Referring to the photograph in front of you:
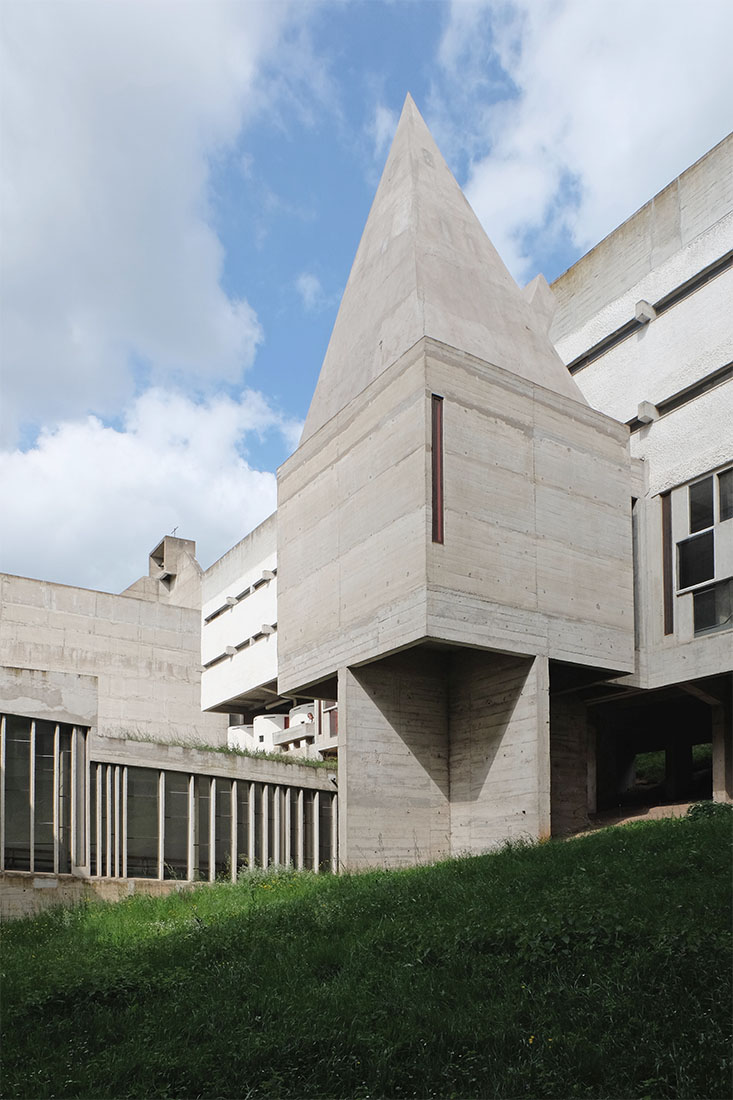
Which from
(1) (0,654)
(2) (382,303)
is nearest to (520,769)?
(2) (382,303)

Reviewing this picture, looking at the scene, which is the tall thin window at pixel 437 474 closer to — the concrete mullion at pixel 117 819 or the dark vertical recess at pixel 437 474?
the dark vertical recess at pixel 437 474

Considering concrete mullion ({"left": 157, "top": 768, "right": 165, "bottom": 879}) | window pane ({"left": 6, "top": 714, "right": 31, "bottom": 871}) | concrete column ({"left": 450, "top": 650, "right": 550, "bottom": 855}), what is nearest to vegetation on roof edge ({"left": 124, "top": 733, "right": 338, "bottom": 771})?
concrete mullion ({"left": 157, "top": 768, "right": 165, "bottom": 879})

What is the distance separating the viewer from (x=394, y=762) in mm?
23781

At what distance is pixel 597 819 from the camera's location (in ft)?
86.2

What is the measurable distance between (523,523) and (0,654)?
25.5 meters

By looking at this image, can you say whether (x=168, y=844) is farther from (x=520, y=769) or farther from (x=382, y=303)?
(x=382, y=303)

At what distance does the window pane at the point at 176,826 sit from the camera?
962 inches

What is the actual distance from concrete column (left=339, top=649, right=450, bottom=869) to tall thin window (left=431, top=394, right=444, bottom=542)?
12.1 feet

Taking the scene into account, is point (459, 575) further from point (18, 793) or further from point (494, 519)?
point (18, 793)

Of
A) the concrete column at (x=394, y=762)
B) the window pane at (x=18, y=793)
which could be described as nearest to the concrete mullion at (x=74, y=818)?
the window pane at (x=18, y=793)

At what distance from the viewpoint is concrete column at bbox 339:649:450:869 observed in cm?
2277

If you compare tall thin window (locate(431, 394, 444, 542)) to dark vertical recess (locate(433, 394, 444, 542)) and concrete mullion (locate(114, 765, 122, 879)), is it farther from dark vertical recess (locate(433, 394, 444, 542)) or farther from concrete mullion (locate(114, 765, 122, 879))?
concrete mullion (locate(114, 765, 122, 879))

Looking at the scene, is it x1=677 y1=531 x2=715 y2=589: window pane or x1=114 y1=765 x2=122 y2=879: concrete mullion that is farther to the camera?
x1=677 y1=531 x2=715 y2=589: window pane

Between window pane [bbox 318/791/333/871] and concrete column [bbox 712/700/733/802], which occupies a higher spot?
concrete column [bbox 712/700/733/802]
